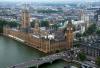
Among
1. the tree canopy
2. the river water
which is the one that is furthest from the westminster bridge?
the tree canopy

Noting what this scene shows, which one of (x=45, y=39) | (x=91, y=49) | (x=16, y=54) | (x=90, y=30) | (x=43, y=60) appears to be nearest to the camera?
(x=43, y=60)

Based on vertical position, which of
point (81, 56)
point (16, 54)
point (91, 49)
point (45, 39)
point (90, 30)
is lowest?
point (16, 54)

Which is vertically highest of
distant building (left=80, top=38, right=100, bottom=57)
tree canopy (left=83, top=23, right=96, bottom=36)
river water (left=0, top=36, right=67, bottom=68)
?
distant building (left=80, top=38, right=100, bottom=57)

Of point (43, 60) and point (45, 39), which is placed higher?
point (45, 39)

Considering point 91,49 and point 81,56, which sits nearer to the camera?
point 81,56

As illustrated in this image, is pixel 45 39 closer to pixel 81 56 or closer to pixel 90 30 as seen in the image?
pixel 81 56

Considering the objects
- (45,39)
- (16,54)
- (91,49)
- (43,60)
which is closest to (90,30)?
(45,39)

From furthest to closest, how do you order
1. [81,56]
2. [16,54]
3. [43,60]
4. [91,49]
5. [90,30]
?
[90,30]
[16,54]
[91,49]
[81,56]
[43,60]

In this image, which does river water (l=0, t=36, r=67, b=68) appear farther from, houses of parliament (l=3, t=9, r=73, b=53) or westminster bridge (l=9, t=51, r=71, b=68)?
houses of parliament (l=3, t=9, r=73, b=53)

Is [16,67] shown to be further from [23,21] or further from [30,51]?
[23,21]

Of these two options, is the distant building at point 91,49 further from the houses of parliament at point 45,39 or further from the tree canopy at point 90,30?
the tree canopy at point 90,30
